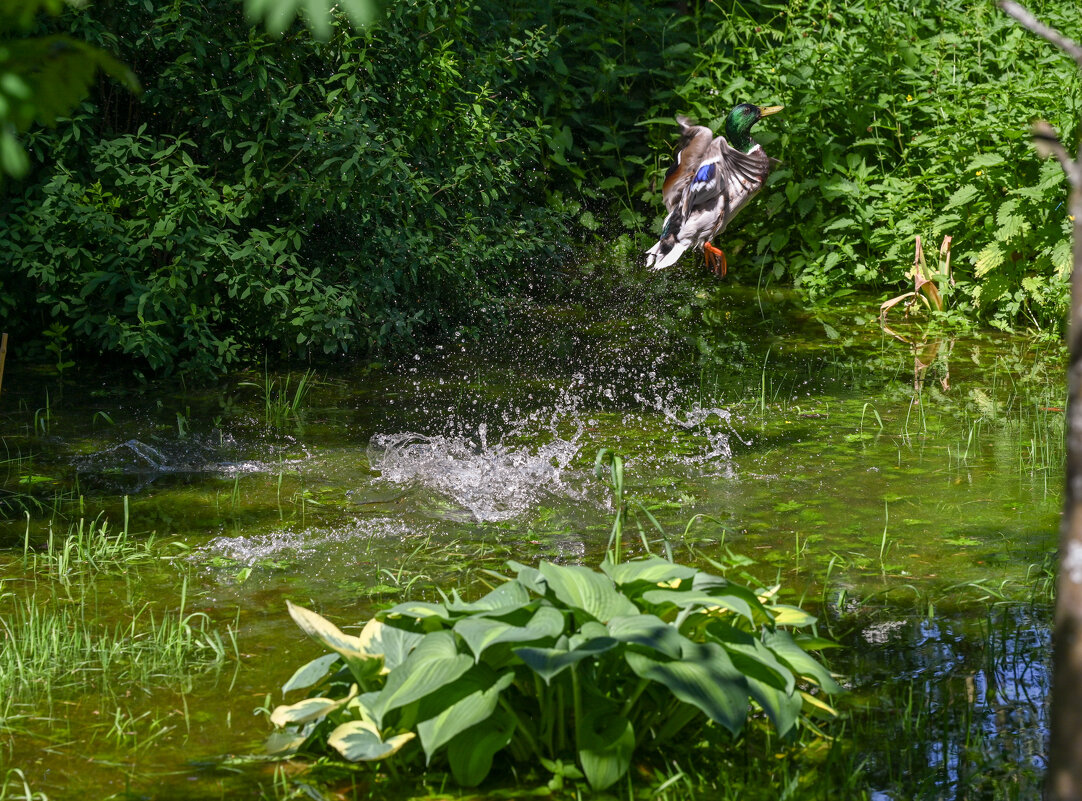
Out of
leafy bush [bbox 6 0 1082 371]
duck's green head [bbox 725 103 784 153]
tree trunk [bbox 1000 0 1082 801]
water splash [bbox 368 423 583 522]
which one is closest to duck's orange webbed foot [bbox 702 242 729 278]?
duck's green head [bbox 725 103 784 153]

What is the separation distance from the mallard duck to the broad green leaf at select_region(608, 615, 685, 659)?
17.2ft

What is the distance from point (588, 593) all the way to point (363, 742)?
0.57 metres

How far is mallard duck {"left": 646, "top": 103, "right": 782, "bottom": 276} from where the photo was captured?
748 centimetres

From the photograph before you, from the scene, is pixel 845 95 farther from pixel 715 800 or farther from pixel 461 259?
pixel 715 800

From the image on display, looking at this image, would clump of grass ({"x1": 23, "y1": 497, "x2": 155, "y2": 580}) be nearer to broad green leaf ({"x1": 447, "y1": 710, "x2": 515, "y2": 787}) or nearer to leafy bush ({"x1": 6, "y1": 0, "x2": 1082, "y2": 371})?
broad green leaf ({"x1": 447, "y1": 710, "x2": 515, "y2": 787})

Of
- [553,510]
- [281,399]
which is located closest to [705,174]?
[281,399]

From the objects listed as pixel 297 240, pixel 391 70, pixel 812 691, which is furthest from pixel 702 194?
pixel 812 691

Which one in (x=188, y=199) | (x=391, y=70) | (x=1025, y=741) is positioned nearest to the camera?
(x=1025, y=741)

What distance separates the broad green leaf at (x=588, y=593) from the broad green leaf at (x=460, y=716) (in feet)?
0.69

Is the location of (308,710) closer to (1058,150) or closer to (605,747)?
(605,747)

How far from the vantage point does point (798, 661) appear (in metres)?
2.72

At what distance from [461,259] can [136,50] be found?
6.92 feet

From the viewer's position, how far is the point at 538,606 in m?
2.64

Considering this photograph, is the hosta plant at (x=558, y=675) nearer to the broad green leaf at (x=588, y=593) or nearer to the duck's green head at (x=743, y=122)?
the broad green leaf at (x=588, y=593)
